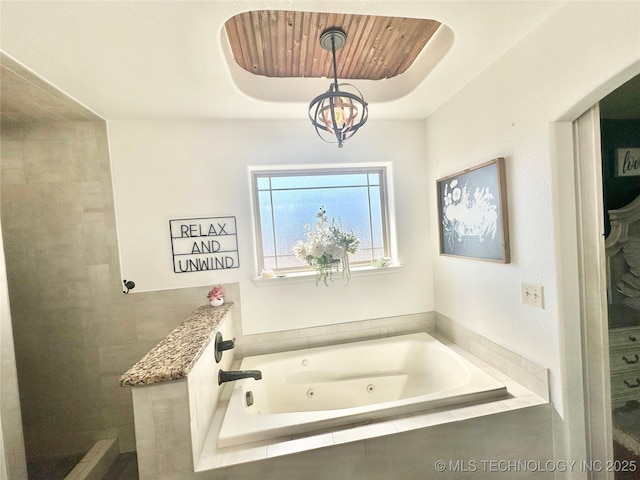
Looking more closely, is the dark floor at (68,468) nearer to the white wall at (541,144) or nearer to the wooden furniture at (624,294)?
the white wall at (541,144)

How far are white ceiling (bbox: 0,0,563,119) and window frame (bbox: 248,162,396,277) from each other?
1.43 feet

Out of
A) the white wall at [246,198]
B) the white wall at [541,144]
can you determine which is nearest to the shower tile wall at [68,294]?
the white wall at [246,198]

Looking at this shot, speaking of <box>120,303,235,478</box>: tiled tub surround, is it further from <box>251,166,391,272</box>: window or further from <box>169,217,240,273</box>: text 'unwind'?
<box>251,166,391,272</box>: window

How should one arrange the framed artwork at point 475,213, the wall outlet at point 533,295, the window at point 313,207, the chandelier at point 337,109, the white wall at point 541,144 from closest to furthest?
the white wall at point 541,144 → the chandelier at point 337,109 → the wall outlet at point 533,295 → the framed artwork at point 475,213 → the window at point 313,207

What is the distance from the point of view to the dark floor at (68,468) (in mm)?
1699

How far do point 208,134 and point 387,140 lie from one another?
1415 mm

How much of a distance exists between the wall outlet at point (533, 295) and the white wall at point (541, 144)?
3 cm

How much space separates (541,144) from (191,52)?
1758 millimetres

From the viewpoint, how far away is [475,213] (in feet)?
5.49

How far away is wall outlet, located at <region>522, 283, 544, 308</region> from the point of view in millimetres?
1321

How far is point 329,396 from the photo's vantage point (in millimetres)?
1938

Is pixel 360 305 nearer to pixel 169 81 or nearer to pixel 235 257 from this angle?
pixel 235 257

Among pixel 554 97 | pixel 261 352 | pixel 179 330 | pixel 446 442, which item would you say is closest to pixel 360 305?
pixel 261 352

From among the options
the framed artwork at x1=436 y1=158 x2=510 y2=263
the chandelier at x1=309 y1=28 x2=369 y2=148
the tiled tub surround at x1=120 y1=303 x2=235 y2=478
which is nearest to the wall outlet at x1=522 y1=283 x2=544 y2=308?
the framed artwork at x1=436 y1=158 x2=510 y2=263
